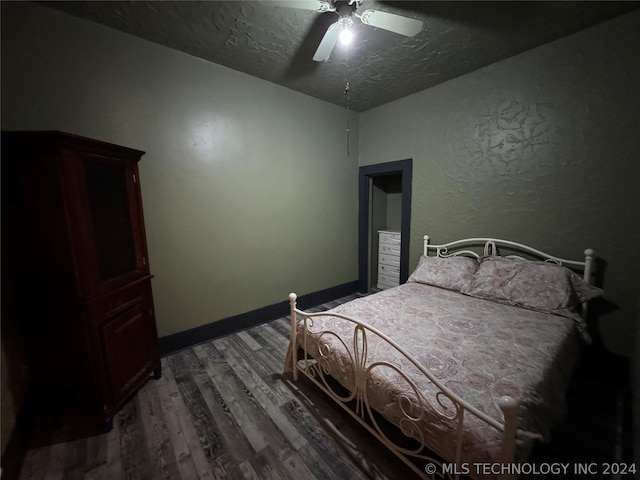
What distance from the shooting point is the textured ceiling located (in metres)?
1.66

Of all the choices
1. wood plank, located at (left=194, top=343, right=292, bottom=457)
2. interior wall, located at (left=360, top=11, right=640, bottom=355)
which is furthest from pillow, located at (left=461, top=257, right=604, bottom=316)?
wood plank, located at (left=194, top=343, right=292, bottom=457)

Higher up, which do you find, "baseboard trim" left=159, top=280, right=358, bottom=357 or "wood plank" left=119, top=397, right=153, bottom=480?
"baseboard trim" left=159, top=280, right=358, bottom=357

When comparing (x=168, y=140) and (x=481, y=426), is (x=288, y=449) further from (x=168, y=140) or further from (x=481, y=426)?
(x=168, y=140)

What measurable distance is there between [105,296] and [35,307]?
356 millimetres

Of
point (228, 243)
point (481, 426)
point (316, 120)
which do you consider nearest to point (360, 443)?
point (481, 426)

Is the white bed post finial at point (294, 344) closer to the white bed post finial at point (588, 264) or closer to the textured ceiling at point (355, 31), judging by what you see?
the textured ceiling at point (355, 31)

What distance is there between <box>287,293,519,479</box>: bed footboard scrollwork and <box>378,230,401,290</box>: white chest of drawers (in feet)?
6.75

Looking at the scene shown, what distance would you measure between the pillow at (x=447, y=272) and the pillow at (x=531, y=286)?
0.08 m

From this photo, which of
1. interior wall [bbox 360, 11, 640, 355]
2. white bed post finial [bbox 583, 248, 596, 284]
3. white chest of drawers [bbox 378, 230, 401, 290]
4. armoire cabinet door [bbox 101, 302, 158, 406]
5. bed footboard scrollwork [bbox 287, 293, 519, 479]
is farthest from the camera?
white chest of drawers [bbox 378, 230, 401, 290]

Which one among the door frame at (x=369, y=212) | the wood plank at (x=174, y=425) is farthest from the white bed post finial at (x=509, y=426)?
the door frame at (x=369, y=212)

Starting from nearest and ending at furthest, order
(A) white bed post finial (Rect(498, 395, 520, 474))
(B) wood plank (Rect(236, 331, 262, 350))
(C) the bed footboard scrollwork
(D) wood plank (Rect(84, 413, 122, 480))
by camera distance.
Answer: (A) white bed post finial (Rect(498, 395, 520, 474)) → (C) the bed footboard scrollwork → (D) wood plank (Rect(84, 413, 122, 480)) → (B) wood plank (Rect(236, 331, 262, 350))

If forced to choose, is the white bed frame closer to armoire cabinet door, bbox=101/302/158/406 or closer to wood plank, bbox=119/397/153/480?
wood plank, bbox=119/397/153/480

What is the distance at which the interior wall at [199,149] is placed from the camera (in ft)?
5.51

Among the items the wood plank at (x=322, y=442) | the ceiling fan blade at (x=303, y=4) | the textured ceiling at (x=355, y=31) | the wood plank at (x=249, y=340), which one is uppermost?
the textured ceiling at (x=355, y=31)
